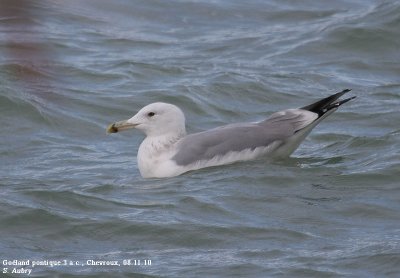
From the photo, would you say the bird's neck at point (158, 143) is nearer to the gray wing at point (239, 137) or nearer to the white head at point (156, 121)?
the white head at point (156, 121)

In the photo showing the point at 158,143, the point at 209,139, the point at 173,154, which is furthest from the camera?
the point at 158,143

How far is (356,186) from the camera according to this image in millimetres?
9297

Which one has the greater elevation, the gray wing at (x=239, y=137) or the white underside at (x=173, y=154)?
the gray wing at (x=239, y=137)

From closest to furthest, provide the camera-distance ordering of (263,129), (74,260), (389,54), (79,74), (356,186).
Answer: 1. (74,260)
2. (356,186)
3. (263,129)
4. (79,74)
5. (389,54)

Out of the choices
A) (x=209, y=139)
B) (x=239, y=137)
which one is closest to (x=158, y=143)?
(x=209, y=139)

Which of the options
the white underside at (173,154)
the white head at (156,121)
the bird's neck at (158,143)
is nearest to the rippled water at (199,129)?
the white underside at (173,154)

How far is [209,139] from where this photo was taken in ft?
31.8

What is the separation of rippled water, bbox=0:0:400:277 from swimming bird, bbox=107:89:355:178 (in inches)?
5.2

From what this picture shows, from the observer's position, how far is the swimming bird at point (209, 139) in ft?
31.9

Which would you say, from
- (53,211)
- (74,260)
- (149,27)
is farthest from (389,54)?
(74,260)

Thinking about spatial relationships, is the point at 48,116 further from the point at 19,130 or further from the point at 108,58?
the point at 108,58

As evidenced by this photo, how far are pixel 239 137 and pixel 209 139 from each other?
0.26 metres

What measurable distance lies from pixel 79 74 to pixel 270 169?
176 inches

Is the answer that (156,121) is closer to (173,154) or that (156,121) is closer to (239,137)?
(173,154)
